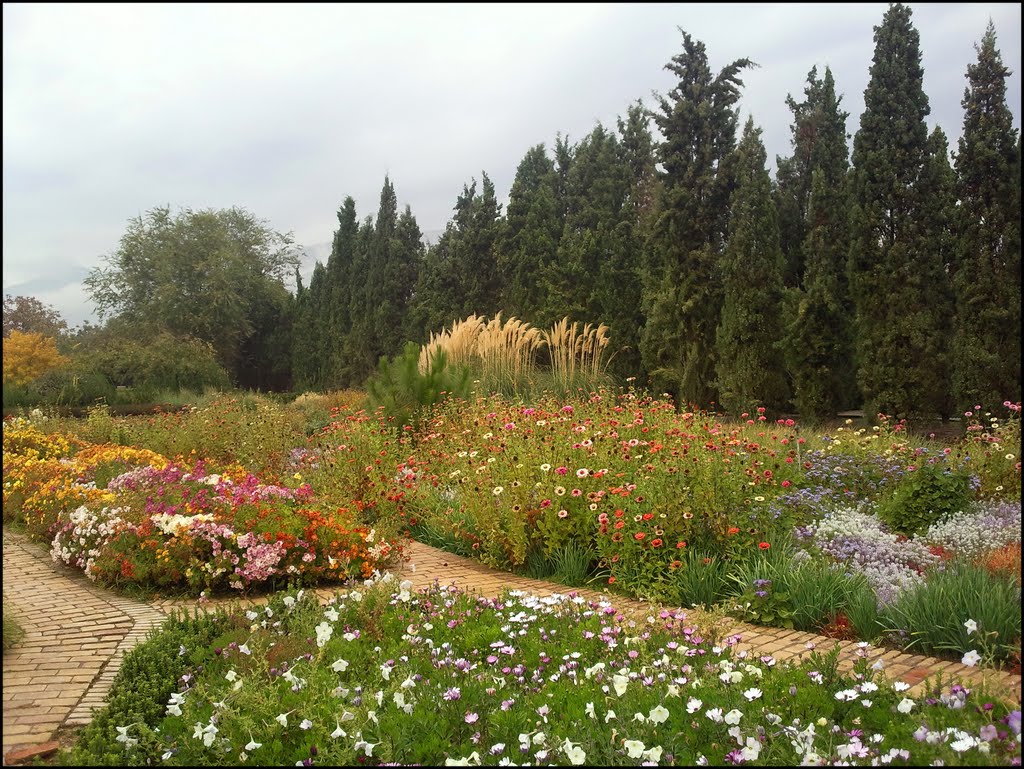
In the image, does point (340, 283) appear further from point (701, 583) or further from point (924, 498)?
point (701, 583)

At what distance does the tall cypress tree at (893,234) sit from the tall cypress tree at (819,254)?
1.41 metres

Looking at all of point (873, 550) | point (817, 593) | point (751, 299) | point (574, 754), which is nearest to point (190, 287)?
point (751, 299)

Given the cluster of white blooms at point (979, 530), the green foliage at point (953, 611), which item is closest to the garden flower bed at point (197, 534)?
the green foliage at point (953, 611)

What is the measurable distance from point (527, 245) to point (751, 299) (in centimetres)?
631

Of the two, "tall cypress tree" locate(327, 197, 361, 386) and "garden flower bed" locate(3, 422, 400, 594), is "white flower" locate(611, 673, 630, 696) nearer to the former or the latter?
"garden flower bed" locate(3, 422, 400, 594)

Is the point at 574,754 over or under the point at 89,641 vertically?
over

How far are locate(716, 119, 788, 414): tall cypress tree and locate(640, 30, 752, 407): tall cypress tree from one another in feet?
1.67

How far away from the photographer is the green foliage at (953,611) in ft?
7.94

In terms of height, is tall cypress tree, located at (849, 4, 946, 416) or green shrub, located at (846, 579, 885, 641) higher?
tall cypress tree, located at (849, 4, 946, 416)

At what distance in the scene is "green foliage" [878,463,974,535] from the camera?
14.9 ft

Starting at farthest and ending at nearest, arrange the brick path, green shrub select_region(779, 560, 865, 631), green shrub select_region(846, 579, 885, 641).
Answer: green shrub select_region(779, 560, 865, 631) → green shrub select_region(846, 579, 885, 641) → the brick path

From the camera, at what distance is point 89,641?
358 cm

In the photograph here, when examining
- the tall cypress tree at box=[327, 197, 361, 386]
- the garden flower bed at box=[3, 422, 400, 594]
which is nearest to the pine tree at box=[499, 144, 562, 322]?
the tall cypress tree at box=[327, 197, 361, 386]

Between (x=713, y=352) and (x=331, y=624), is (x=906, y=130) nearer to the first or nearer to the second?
(x=713, y=352)
